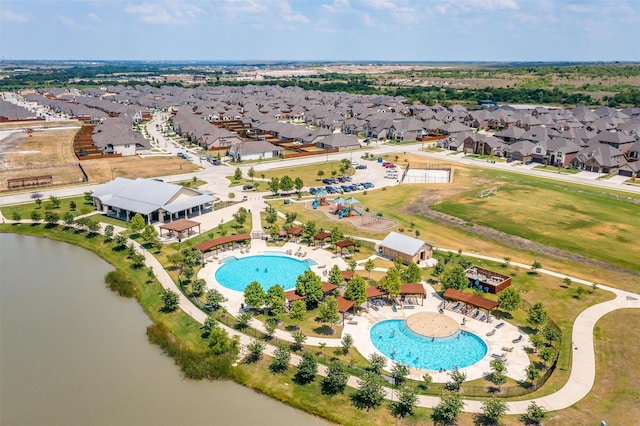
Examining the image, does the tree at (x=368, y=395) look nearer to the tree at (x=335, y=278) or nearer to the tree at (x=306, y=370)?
the tree at (x=306, y=370)

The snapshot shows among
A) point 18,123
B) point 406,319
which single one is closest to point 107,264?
point 406,319

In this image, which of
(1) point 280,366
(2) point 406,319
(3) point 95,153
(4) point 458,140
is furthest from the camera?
(4) point 458,140

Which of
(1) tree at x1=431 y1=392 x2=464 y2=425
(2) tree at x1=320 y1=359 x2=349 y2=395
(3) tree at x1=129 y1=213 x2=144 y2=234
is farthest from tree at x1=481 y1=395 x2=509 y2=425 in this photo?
(3) tree at x1=129 y1=213 x2=144 y2=234

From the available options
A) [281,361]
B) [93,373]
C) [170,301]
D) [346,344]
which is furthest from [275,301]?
[93,373]

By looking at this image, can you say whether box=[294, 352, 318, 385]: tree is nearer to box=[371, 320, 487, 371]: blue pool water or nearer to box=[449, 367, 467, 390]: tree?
box=[371, 320, 487, 371]: blue pool water

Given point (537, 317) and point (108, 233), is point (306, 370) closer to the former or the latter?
point (537, 317)

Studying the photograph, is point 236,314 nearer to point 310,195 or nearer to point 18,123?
point 310,195

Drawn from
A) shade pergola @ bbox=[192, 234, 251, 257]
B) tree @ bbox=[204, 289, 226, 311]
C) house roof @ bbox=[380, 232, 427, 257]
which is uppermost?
house roof @ bbox=[380, 232, 427, 257]
